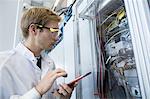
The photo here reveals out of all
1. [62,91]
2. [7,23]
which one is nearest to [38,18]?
[62,91]

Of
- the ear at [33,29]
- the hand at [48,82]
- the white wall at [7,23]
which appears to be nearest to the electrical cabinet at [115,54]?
the hand at [48,82]

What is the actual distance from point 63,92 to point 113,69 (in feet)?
1.04

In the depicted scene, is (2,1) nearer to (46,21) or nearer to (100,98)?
(46,21)

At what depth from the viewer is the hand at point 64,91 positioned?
1.13m

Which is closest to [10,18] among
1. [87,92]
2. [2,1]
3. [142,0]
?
[2,1]

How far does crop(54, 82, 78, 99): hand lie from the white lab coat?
10cm

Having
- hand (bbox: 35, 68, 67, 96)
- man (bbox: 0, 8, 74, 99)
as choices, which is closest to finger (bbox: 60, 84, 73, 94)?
man (bbox: 0, 8, 74, 99)

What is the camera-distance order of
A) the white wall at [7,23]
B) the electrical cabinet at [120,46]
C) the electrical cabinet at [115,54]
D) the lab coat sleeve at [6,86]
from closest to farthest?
the electrical cabinet at [120,46] < the electrical cabinet at [115,54] < the lab coat sleeve at [6,86] < the white wall at [7,23]

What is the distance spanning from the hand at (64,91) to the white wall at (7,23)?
188 centimetres

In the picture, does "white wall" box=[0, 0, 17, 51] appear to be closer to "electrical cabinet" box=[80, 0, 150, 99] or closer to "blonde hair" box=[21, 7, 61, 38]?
"blonde hair" box=[21, 7, 61, 38]

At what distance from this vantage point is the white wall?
288 cm

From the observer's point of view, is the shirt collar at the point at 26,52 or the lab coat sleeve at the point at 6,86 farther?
the shirt collar at the point at 26,52

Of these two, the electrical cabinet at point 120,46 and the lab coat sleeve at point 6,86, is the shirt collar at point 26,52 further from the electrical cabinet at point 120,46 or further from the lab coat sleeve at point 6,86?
the electrical cabinet at point 120,46

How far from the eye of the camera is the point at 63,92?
3.75 feet
